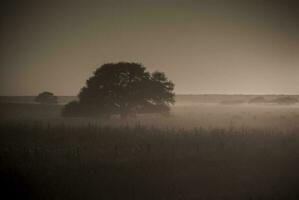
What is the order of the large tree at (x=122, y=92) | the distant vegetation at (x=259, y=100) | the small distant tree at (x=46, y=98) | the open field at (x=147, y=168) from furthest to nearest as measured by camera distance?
the distant vegetation at (x=259, y=100)
the small distant tree at (x=46, y=98)
the large tree at (x=122, y=92)
the open field at (x=147, y=168)

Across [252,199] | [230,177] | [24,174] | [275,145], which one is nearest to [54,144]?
[24,174]

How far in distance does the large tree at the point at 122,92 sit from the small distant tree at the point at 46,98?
36895mm

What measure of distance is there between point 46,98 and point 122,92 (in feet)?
135

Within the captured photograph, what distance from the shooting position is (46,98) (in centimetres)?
6538

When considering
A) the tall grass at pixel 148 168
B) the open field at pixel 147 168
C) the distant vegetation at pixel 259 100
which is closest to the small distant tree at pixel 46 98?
the open field at pixel 147 168

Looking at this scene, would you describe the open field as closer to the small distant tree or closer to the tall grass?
the tall grass

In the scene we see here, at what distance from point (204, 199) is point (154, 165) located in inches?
96.7

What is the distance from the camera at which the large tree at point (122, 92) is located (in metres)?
28.9

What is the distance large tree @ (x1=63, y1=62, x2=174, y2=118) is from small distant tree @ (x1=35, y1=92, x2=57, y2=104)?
36895mm

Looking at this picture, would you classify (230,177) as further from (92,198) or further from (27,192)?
(27,192)

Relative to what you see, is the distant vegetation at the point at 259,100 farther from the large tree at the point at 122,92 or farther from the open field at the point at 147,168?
the open field at the point at 147,168

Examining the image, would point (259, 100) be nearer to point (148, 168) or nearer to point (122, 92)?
point (122, 92)

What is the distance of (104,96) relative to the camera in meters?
28.8

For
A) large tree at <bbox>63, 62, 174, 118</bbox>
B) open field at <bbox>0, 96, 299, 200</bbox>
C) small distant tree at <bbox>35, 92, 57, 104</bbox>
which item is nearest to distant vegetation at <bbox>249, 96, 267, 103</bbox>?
small distant tree at <bbox>35, 92, 57, 104</bbox>
